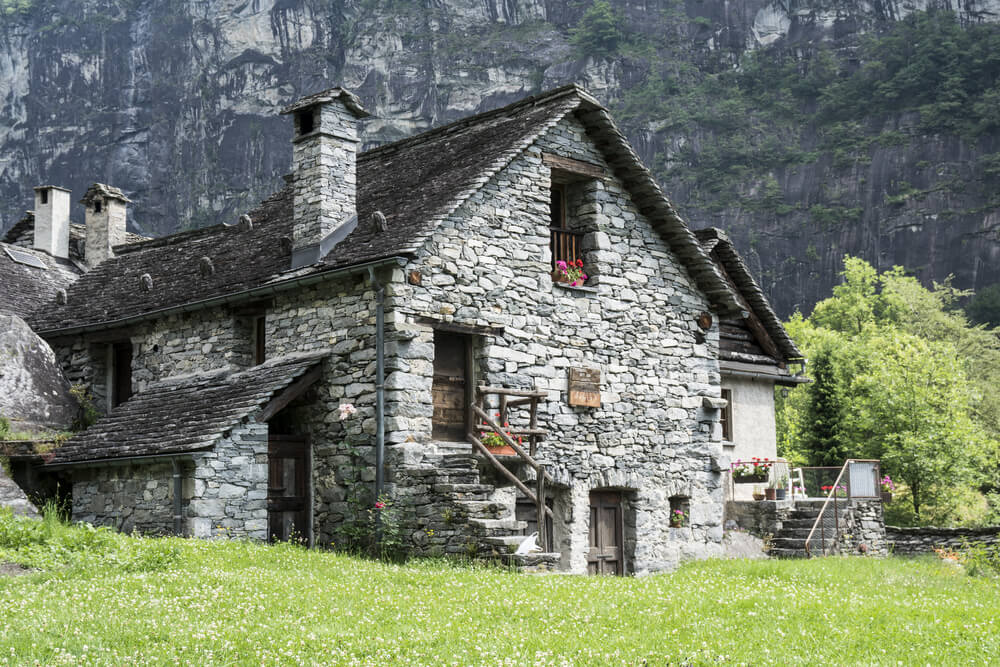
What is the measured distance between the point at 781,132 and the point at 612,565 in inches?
3095

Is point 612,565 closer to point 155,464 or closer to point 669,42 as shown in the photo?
point 155,464

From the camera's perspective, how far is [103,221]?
27328 mm

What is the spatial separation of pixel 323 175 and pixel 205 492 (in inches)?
221

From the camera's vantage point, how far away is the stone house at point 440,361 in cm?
1517

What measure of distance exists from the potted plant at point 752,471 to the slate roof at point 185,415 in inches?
436

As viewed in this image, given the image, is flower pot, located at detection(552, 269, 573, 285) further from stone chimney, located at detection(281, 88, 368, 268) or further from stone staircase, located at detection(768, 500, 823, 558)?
stone staircase, located at detection(768, 500, 823, 558)

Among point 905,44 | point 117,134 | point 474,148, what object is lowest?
point 474,148

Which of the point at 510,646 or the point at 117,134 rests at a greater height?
the point at 117,134

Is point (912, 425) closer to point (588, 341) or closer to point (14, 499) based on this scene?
point (588, 341)

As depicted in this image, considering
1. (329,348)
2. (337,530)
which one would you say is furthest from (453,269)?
(337,530)

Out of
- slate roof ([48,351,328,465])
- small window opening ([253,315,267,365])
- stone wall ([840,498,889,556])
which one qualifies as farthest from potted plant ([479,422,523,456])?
stone wall ([840,498,889,556])

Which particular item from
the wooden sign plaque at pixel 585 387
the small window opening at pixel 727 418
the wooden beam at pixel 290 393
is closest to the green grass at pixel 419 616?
the wooden beam at pixel 290 393

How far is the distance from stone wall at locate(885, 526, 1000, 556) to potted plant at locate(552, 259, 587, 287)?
12.5 m

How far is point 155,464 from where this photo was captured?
50.6 ft
